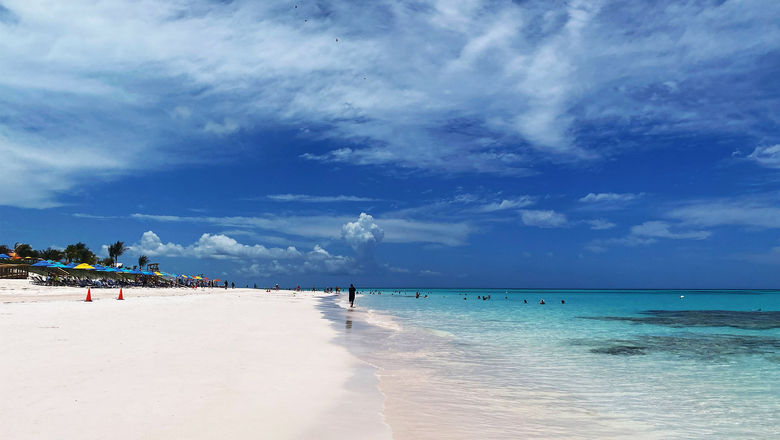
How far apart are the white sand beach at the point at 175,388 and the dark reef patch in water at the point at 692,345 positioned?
11.9 m

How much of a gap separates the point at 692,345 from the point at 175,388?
21544mm

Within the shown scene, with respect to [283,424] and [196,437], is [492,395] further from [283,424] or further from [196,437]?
[196,437]

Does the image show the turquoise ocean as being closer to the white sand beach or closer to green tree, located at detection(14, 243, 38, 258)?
the white sand beach

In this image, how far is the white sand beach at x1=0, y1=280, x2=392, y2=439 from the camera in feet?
19.9

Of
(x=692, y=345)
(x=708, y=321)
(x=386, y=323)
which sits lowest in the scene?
(x=708, y=321)

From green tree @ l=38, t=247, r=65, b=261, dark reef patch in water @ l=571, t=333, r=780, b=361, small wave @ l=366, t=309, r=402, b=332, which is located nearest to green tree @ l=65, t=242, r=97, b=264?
green tree @ l=38, t=247, r=65, b=261

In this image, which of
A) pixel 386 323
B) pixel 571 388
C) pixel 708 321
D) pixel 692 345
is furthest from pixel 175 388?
pixel 708 321

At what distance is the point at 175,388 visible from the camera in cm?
810

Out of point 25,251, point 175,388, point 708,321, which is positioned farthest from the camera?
point 25,251

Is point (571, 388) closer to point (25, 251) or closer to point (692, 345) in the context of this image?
point (692, 345)

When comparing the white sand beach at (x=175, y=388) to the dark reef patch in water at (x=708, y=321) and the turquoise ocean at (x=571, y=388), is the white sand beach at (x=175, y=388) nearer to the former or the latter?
the turquoise ocean at (x=571, y=388)

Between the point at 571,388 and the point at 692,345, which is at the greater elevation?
the point at 571,388

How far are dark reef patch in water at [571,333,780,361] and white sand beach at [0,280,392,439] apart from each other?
11887mm

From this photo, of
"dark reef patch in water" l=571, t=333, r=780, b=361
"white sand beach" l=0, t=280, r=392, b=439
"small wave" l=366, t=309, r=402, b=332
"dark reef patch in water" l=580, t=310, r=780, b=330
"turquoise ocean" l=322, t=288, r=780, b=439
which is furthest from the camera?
"dark reef patch in water" l=580, t=310, r=780, b=330
